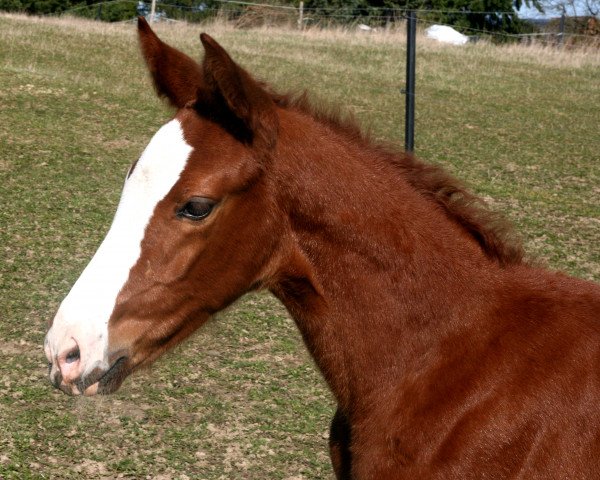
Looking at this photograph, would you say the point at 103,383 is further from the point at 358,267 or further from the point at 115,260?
the point at 358,267

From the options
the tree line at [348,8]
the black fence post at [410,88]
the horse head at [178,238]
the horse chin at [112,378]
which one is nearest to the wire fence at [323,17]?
the tree line at [348,8]

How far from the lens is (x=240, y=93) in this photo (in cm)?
216

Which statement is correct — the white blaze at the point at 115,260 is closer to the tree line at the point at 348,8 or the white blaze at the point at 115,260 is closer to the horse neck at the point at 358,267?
the horse neck at the point at 358,267

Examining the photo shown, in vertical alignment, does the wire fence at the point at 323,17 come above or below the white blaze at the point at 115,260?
below

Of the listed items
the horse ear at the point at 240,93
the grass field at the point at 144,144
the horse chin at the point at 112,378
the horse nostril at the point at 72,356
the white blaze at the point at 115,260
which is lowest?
the grass field at the point at 144,144

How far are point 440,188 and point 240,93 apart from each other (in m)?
0.73

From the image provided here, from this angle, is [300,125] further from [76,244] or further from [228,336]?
[76,244]

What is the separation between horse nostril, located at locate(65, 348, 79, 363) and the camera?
2.10m

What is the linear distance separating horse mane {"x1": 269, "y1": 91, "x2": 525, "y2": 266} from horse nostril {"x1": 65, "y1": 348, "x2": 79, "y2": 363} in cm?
94

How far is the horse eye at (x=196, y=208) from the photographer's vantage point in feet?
7.17

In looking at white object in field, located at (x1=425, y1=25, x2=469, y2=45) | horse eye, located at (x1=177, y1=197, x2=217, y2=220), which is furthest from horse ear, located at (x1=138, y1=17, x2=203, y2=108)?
white object in field, located at (x1=425, y1=25, x2=469, y2=45)

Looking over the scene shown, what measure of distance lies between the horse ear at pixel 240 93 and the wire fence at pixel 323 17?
21499 millimetres

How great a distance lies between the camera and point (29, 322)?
5371 millimetres

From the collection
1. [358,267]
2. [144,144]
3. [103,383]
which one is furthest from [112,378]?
[144,144]
